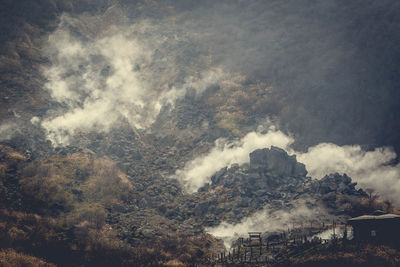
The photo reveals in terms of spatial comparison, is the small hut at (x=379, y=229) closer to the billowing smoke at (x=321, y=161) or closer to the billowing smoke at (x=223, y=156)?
the billowing smoke at (x=321, y=161)

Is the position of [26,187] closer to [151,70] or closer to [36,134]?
[36,134]

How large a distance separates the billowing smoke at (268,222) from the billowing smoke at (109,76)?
37.5m

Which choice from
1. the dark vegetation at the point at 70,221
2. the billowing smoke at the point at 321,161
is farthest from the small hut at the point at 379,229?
the billowing smoke at the point at 321,161

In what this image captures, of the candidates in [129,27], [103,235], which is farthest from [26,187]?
[129,27]

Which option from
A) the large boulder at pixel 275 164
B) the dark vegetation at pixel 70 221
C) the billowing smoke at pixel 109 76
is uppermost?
the billowing smoke at pixel 109 76

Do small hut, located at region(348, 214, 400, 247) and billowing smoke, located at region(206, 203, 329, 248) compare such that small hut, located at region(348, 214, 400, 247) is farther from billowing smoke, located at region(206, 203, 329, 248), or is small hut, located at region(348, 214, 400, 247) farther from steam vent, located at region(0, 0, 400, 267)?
billowing smoke, located at region(206, 203, 329, 248)

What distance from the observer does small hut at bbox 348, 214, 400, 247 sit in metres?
45.9

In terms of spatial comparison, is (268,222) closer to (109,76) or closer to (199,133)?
(199,133)

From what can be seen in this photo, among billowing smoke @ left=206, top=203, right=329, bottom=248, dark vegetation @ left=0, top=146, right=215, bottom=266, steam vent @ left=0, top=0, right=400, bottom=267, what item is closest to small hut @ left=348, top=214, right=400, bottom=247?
steam vent @ left=0, top=0, right=400, bottom=267

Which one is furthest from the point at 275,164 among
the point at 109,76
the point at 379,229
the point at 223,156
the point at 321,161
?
the point at 109,76

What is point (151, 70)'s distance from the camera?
10319 centimetres

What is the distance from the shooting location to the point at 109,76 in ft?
323

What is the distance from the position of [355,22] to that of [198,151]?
211ft

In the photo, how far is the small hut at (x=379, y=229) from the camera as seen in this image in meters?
45.9
